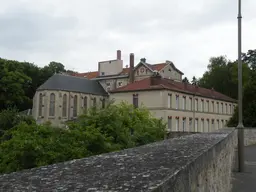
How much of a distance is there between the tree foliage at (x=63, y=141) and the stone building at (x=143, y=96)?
50.1ft

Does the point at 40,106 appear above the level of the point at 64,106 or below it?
below

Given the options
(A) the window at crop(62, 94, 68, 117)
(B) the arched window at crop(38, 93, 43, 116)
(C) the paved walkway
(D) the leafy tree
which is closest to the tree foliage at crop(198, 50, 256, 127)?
(D) the leafy tree

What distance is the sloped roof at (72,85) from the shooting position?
231 feet

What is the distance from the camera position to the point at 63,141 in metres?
13.6

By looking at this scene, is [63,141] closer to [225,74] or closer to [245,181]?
[245,181]

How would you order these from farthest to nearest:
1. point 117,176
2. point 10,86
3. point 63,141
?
point 10,86, point 63,141, point 117,176

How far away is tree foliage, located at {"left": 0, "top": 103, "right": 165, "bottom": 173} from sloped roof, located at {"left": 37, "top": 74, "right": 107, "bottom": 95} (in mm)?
53196

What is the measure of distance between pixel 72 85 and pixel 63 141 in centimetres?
6143

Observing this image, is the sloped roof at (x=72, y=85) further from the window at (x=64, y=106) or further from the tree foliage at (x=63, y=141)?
the tree foliage at (x=63, y=141)

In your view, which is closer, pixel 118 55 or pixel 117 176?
pixel 117 176

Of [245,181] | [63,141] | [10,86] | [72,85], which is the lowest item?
[245,181]

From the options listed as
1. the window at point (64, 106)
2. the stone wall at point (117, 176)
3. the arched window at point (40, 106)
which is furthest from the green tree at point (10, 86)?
the stone wall at point (117, 176)

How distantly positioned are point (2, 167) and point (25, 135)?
198cm

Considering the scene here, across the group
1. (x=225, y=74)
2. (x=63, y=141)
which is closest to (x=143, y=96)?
(x=225, y=74)
